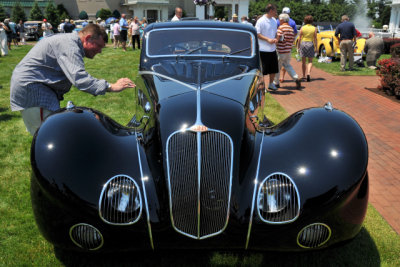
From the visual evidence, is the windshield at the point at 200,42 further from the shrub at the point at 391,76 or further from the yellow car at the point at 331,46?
the yellow car at the point at 331,46

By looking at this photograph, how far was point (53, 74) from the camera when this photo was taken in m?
3.53

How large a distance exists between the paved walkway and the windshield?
2254 millimetres

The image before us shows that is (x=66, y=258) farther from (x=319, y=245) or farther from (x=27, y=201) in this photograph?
(x=319, y=245)

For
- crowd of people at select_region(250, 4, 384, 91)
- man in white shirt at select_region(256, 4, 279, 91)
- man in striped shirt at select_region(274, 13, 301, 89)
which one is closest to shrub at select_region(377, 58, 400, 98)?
crowd of people at select_region(250, 4, 384, 91)

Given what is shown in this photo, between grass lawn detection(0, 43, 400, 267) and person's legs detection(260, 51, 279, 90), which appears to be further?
person's legs detection(260, 51, 279, 90)

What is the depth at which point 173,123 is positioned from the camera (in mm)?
2480

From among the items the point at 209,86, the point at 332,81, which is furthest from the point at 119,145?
the point at 332,81

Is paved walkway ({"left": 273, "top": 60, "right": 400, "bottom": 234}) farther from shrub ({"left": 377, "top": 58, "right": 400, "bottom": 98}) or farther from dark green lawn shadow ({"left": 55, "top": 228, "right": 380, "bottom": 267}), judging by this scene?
dark green lawn shadow ({"left": 55, "top": 228, "right": 380, "bottom": 267})

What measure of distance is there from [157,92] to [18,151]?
127 inches

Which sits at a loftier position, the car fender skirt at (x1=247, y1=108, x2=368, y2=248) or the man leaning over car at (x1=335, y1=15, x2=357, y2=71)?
the man leaning over car at (x1=335, y1=15, x2=357, y2=71)

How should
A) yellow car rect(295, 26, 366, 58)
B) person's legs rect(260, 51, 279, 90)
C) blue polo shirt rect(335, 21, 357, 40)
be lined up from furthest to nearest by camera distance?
yellow car rect(295, 26, 366, 58) < blue polo shirt rect(335, 21, 357, 40) < person's legs rect(260, 51, 279, 90)

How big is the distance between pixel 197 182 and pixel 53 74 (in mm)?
2176

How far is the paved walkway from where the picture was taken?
3912 mm

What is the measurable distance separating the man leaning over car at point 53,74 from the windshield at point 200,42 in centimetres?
94
